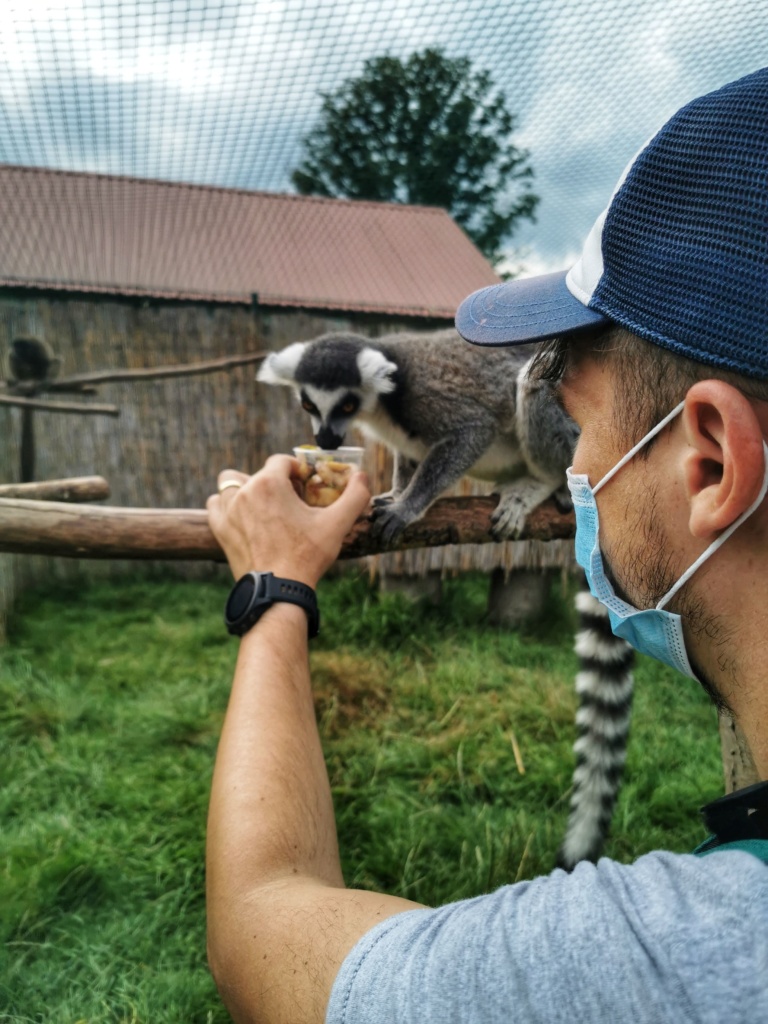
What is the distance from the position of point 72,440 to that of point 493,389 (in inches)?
190

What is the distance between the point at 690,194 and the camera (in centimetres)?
79

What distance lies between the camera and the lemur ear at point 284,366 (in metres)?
3.51

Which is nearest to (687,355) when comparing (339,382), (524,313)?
(524,313)

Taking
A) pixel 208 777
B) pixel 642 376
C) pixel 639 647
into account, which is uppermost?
pixel 642 376

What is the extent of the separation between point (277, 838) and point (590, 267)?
0.86m

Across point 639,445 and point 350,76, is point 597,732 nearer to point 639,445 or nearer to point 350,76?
point 639,445

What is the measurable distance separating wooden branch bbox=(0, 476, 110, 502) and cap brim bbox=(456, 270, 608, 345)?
1.80 metres

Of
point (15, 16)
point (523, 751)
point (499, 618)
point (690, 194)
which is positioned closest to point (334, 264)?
point (499, 618)

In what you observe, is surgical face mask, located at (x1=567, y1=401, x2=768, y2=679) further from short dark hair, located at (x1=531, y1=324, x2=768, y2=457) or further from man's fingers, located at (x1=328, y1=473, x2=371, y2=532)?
man's fingers, located at (x1=328, y1=473, x2=371, y2=532)

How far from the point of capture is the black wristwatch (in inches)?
54.8

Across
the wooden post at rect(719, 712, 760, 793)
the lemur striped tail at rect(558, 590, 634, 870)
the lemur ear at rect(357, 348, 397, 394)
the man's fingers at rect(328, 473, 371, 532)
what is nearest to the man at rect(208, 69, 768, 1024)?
the man's fingers at rect(328, 473, 371, 532)

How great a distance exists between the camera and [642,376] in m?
0.88

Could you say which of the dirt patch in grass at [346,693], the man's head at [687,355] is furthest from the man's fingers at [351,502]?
the dirt patch in grass at [346,693]

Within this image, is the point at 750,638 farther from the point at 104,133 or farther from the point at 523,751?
the point at 104,133
